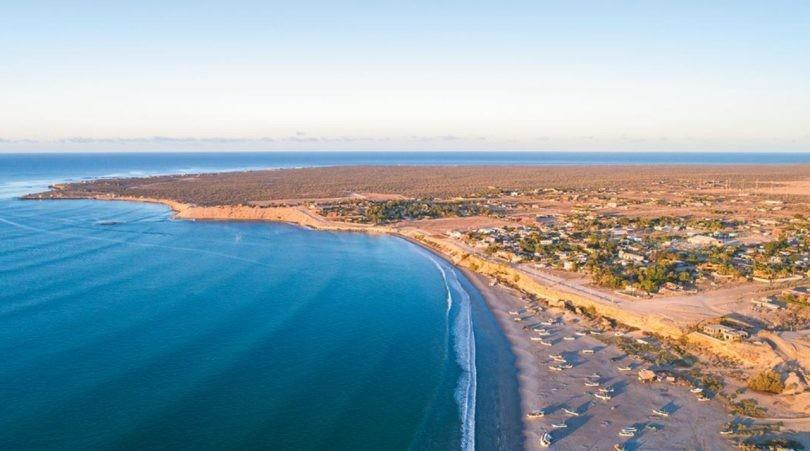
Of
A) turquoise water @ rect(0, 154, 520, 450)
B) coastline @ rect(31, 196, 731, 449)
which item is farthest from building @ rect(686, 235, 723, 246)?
turquoise water @ rect(0, 154, 520, 450)

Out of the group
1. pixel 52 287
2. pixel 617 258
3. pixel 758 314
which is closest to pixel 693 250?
pixel 617 258

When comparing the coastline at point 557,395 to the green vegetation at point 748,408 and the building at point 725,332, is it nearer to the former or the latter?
the green vegetation at point 748,408

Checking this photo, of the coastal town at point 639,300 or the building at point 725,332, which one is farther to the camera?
the building at point 725,332

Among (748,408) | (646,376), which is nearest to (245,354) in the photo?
(646,376)

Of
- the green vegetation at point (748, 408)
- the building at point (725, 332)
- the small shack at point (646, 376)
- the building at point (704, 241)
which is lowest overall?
the green vegetation at point (748, 408)

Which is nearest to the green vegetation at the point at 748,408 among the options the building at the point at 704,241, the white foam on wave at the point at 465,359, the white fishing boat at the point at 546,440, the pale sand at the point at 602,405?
the pale sand at the point at 602,405

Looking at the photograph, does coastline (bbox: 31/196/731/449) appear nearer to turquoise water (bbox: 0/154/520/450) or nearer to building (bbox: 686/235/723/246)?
turquoise water (bbox: 0/154/520/450)
